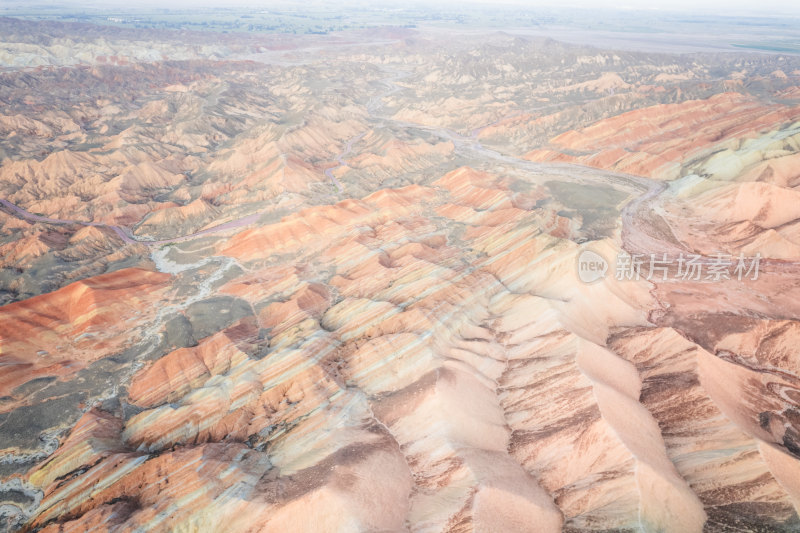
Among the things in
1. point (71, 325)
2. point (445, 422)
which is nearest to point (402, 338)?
point (445, 422)

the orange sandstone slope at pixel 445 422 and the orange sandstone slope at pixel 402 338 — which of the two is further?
the orange sandstone slope at pixel 402 338

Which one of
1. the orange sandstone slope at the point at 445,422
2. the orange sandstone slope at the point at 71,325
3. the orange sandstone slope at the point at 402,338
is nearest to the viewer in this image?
the orange sandstone slope at the point at 445,422

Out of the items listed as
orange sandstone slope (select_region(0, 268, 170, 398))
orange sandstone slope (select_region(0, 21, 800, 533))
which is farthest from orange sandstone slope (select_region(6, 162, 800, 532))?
orange sandstone slope (select_region(0, 268, 170, 398))

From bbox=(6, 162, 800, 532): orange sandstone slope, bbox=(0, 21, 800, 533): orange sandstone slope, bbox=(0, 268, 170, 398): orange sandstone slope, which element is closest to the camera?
bbox=(6, 162, 800, 532): orange sandstone slope

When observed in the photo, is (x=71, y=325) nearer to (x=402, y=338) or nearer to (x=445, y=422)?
(x=402, y=338)

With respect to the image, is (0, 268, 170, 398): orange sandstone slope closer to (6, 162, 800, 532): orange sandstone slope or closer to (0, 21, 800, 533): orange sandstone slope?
(0, 21, 800, 533): orange sandstone slope

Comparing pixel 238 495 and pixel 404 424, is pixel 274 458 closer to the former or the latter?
pixel 238 495

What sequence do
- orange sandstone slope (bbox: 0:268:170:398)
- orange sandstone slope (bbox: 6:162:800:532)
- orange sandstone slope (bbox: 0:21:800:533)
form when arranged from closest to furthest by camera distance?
orange sandstone slope (bbox: 6:162:800:532) < orange sandstone slope (bbox: 0:21:800:533) < orange sandstone slope (bbox: 0:268:170:398)

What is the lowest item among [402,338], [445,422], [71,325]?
[71,325]

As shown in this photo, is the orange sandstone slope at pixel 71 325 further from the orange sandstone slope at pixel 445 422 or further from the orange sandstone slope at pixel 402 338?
the orange sandstone slope at pixel 445 422

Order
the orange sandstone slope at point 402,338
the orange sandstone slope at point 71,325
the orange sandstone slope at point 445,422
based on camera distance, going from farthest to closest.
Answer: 1. the orange sandstone slope at point 71,325
2. the orange sandstone slope at point 402,338
3. the orange sandstone slope at point 445,422

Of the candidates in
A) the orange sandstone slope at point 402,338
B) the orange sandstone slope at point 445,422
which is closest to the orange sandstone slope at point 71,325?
the orange sandstone slope at point 402,338
